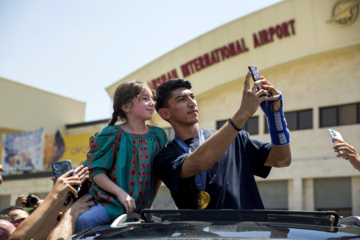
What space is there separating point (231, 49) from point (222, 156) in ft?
68.5

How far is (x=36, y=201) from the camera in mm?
4770

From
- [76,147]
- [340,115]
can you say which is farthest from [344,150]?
[76,147]

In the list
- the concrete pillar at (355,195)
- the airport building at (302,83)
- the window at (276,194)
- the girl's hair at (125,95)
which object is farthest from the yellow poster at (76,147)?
the girl's hair at (125,95)

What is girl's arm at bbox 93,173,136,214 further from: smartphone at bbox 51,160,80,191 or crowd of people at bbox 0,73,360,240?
smartphone at bbox 51,160,80,191

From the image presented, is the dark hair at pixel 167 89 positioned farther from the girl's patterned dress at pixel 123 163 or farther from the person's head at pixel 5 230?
the person's head at pixel 5 230

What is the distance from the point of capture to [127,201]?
2.99 meters

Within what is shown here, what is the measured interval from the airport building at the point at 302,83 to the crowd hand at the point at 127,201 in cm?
1635

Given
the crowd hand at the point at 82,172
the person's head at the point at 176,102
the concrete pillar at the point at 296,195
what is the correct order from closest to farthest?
1. the crowd hand at the point at 82,172
2. the person's head at the point at 176,102
3. the concrete pillar at the point at 296,195

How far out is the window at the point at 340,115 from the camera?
66.4 feet

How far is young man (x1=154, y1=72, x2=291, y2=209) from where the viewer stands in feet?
9.10

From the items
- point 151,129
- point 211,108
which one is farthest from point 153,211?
point 211,108

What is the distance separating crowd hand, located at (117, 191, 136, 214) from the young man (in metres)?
0.27

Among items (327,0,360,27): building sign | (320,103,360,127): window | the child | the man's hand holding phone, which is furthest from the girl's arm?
(327,0,360,27): building sign

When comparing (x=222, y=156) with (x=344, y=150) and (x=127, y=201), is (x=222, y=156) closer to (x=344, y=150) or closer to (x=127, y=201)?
(x=127, y=201)
